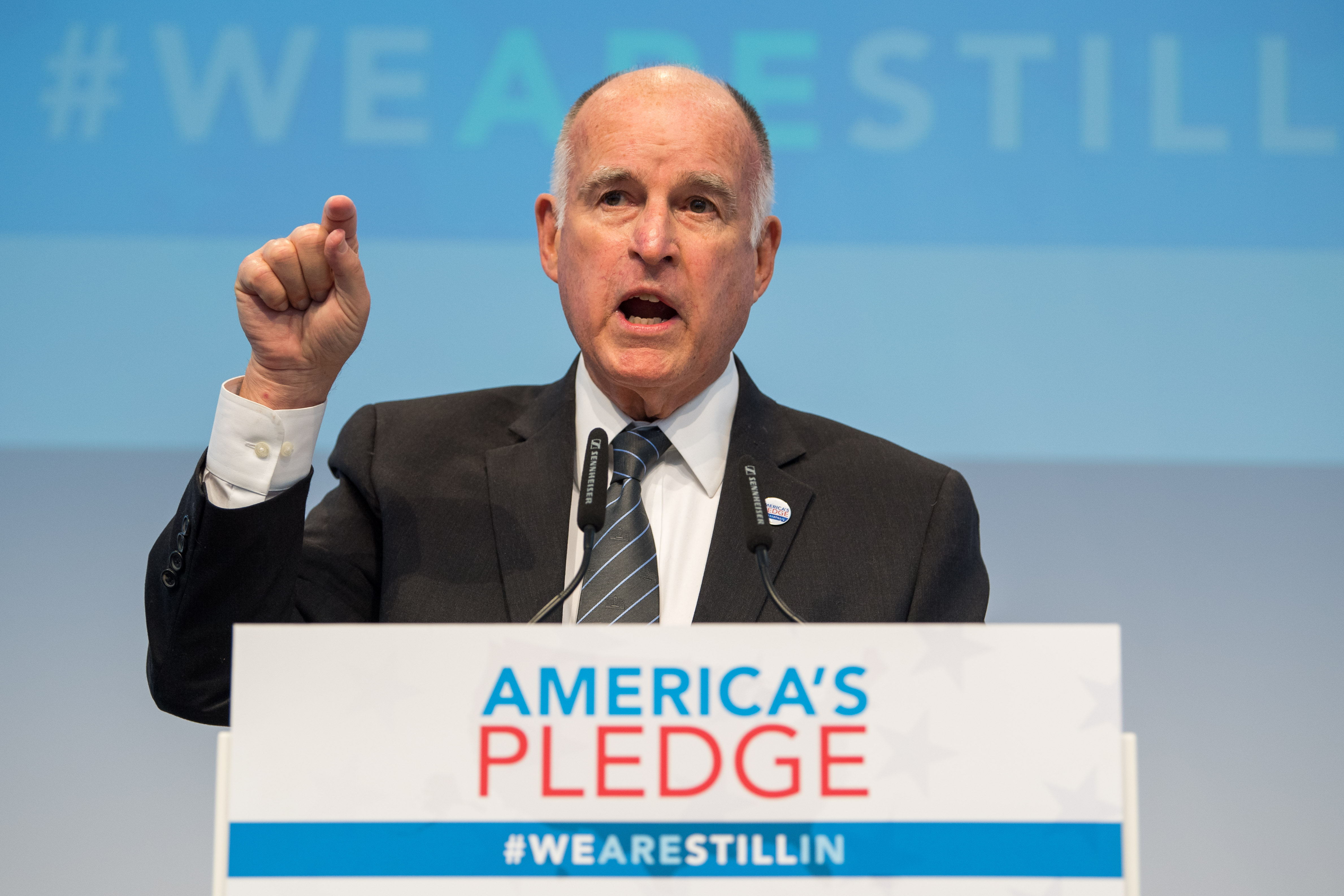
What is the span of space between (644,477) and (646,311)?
260 millimetres

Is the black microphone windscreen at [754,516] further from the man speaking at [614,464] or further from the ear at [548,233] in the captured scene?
the ear at [548,233]

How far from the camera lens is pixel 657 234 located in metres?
1.77

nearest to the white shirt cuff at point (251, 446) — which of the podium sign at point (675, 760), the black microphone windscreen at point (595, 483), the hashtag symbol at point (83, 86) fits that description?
the black microphone windscreen at point (595, 483)

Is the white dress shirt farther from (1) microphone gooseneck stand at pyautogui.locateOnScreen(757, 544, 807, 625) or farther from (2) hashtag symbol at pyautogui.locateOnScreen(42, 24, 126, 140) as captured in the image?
(2) hashtag symbol at pyautogui.locateOnScreen(42, 24, 126, 140)

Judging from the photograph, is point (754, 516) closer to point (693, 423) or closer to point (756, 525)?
point (756, 525)

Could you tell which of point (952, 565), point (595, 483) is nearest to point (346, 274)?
point (595, 483)

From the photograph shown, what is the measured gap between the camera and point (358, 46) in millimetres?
2797

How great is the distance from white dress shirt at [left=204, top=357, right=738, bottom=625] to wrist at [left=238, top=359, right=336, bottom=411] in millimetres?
18

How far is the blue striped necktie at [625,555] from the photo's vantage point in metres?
1.65

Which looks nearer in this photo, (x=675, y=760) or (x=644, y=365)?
(x=675, y=760)

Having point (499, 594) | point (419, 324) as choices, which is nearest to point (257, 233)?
point (419, 324)

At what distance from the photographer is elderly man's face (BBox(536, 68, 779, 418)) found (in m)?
1.79

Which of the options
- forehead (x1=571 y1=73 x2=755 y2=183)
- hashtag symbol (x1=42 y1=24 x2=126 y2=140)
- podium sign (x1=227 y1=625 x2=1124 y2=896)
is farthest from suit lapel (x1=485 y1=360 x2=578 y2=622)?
hashtag symbol (x1=42 y1=24 x2=126 y2=140)

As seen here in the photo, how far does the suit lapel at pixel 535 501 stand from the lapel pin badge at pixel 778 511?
0.31 m
